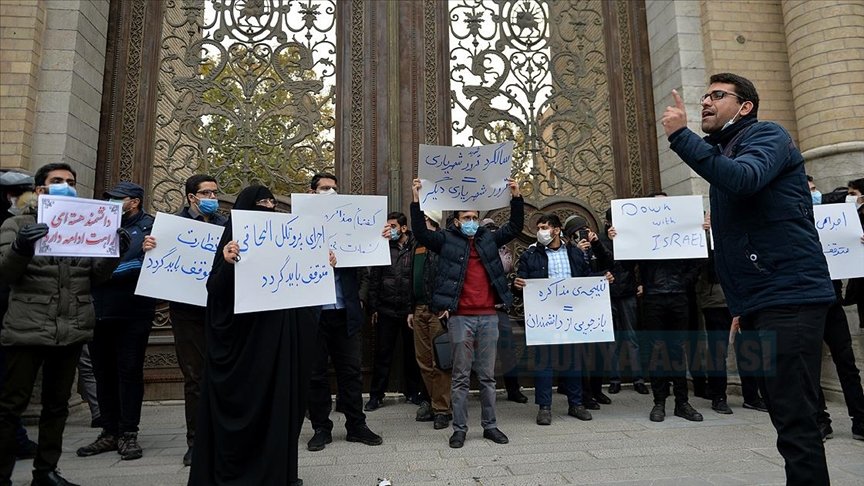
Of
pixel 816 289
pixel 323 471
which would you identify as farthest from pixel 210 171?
pixel 816 289

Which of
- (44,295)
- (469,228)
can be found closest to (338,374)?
(469,228)

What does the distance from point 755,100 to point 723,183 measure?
0.65m

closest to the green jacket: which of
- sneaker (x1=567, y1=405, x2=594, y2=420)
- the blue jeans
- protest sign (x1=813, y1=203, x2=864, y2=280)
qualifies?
the blue jeans

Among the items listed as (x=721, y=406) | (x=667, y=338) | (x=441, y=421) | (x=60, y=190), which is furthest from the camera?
(x=667, y=338)

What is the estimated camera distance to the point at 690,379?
6.75m

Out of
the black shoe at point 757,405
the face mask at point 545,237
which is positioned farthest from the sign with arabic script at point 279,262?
the black shoe at point 757,405

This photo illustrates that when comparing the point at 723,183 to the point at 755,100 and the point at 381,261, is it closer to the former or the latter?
the point at 755,100

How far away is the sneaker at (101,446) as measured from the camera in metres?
4.44

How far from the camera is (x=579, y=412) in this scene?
5488 millimetres

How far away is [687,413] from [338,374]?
354cm

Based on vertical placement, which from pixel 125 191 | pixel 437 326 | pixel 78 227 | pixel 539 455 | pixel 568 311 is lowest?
pixel 539 455

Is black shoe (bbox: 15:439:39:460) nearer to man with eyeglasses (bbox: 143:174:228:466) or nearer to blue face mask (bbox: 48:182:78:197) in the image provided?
man with eyeglasses (bbox: 143:174:228:466)

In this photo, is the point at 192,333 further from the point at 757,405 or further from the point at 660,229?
the point at 757,405

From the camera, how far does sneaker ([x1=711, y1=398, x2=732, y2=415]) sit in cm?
556
